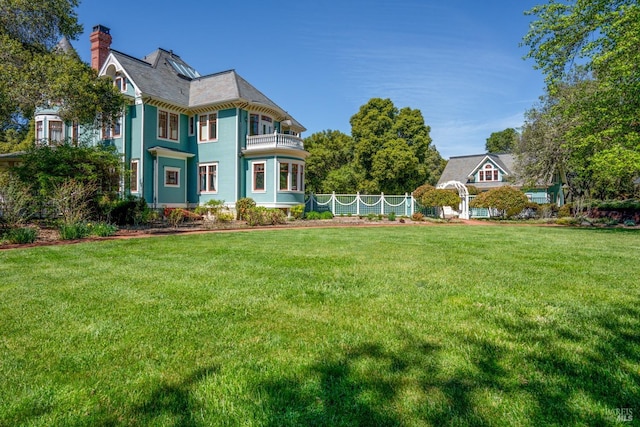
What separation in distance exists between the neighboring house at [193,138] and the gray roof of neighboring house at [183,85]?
0.08 metres

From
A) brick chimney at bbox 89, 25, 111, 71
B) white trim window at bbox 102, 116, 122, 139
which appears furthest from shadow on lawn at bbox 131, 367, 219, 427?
brick chimney at bbox 89, 25, 111, 71

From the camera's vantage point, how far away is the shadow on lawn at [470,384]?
2.03 meters

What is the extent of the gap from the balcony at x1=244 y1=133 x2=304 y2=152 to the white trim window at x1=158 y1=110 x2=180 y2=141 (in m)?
4.82

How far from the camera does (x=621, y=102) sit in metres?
14.6

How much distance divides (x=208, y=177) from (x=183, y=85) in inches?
276

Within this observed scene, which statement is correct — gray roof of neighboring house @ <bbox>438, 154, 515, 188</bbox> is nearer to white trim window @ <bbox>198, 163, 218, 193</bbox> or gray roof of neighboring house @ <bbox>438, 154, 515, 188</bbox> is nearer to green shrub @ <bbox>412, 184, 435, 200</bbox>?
green shrub @ <bbox>412, 184, 435, 200</bbox>

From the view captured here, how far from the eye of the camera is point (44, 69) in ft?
40.0

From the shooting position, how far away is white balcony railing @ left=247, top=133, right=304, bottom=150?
20.4 metres

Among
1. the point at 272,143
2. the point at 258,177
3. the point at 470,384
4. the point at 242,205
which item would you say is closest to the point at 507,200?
the point at 272,143

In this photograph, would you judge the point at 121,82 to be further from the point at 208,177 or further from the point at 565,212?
the point at 565,212

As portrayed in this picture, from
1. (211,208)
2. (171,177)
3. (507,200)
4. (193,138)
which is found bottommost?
(211,208)

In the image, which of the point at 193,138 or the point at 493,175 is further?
the point at 493,175

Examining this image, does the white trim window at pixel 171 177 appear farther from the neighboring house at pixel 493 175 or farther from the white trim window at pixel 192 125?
the neighboring house at pixel 493 175

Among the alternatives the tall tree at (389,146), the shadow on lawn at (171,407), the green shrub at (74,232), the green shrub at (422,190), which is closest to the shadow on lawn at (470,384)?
the shadow on lawn at (171,407)
